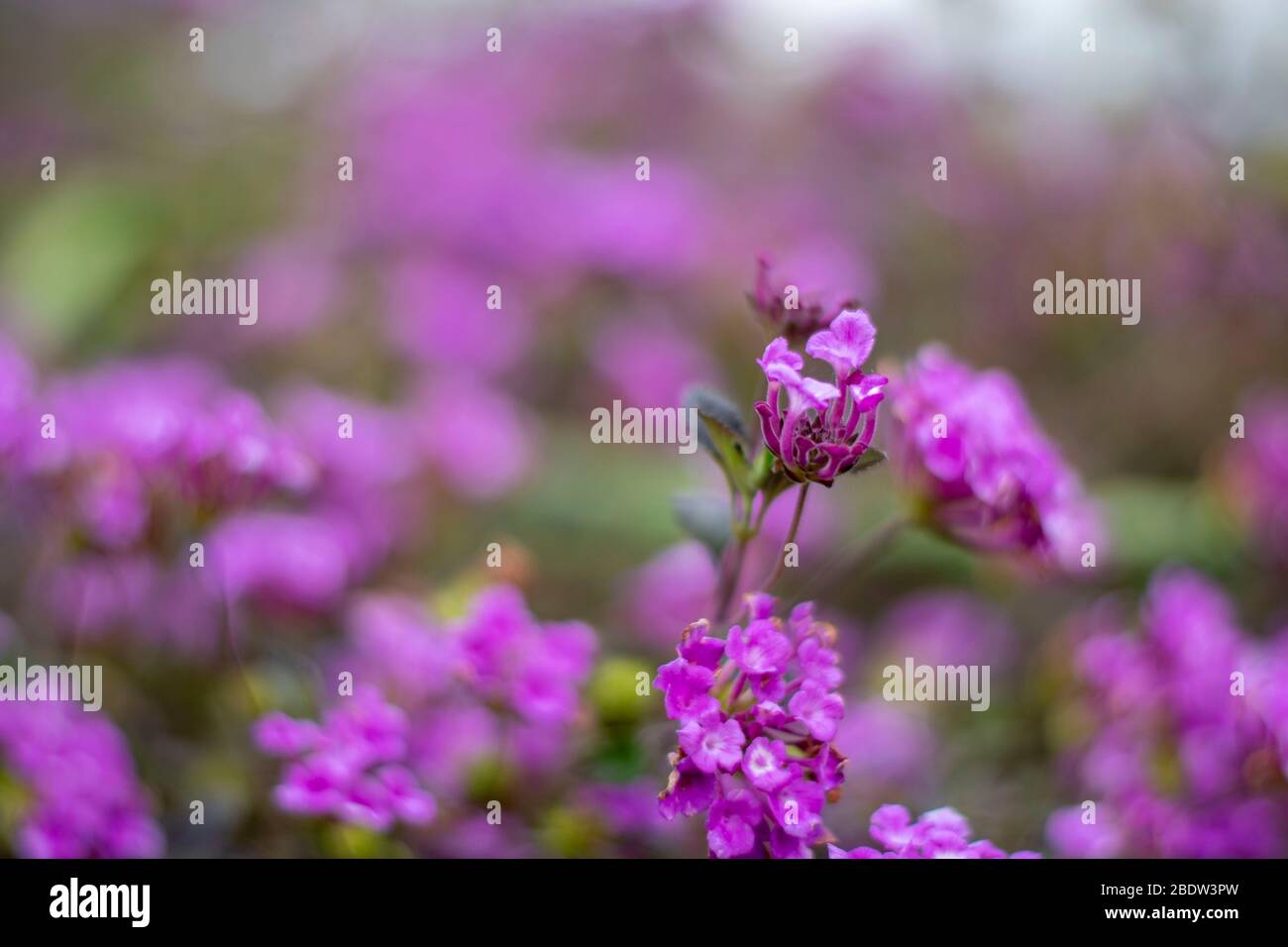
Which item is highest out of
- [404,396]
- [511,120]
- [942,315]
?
[511,120]

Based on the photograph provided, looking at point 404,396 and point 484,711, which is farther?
point 404,396

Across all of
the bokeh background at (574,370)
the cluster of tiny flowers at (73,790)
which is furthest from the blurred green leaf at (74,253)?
the cluster of tiny flowers at (73,790)

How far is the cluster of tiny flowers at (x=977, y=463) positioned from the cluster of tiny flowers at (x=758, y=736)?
0.14 meters

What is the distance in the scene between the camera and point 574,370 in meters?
1.60

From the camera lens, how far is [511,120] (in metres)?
1.79

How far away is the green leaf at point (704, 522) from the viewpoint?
23.1 inches

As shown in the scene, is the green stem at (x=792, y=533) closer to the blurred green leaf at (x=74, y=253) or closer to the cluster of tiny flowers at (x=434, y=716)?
the cluster of tiny flowers at (x=434, y=716)

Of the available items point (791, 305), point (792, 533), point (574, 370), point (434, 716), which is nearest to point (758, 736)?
point (792, 533)

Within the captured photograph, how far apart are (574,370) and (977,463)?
41.6 inches

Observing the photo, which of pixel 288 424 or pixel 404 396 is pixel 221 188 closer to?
pixel 404 396

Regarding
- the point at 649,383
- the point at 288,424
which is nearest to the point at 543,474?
the point at 649,383

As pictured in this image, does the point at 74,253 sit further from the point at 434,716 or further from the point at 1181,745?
the point at 1181,745
